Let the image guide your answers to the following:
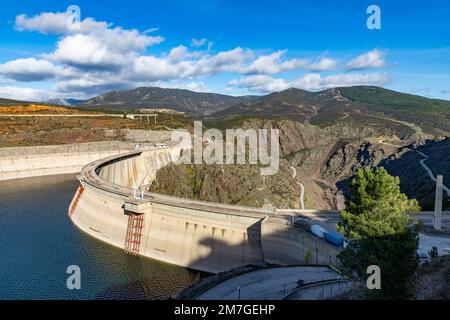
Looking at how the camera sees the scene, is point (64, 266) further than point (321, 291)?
Yes

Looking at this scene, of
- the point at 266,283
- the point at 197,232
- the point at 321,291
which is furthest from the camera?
the point at 197,232

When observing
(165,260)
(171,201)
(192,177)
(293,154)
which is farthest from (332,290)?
(293,154)

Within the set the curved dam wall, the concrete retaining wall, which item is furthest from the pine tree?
the curved dam wall

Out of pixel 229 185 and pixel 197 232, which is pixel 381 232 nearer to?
pixel 197 232

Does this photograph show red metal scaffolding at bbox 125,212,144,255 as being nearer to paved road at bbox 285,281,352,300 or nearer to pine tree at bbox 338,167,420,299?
paved road at bbox 285,281,352,300

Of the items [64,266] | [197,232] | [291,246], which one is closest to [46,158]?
[64,266]

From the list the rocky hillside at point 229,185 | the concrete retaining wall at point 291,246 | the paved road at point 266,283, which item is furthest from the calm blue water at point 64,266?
the rocky hillside at point 229,185
